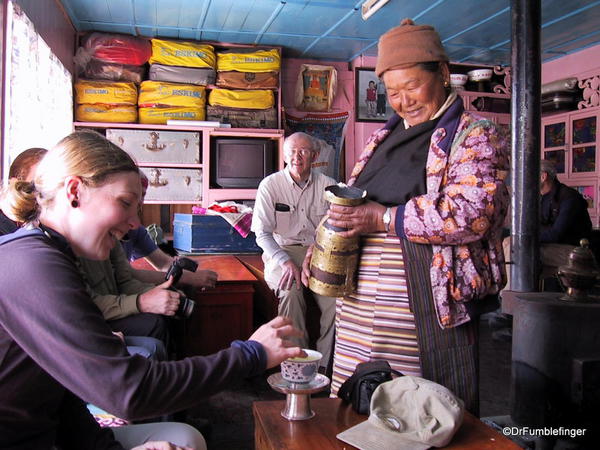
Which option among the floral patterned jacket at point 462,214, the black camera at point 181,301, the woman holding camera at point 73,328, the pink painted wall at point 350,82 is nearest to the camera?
the woman holding camera at point 73,328

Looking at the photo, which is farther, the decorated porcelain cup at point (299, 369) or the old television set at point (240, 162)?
the old television set at point (240, 162)

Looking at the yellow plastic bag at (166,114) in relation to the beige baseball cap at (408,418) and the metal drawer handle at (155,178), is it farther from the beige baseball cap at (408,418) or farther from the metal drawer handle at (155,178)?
the beige baseball cap at (408,418)

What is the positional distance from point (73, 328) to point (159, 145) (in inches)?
183

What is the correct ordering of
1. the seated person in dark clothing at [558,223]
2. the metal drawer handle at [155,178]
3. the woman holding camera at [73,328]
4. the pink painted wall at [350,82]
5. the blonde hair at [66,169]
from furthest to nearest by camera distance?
the pink painted wall at [350,82] → the metal drawer handle at [155,178] → the seated person in dark clothing at [558,223] → the blonde hair at [66,169] → the woman holding camera at [73,328]

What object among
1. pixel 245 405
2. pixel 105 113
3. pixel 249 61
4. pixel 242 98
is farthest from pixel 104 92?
pixel 245 405

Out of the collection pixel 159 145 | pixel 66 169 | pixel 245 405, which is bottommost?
pixel 245 405

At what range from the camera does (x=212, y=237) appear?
4.71 m

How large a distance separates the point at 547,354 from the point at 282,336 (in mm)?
1288

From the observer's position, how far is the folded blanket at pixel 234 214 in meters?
4.74

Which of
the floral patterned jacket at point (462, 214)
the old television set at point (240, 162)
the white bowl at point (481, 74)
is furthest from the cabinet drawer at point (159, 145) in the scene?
the floral patterned jacket at point (462, 214)

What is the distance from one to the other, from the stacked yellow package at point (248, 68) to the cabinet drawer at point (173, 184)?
968 mm

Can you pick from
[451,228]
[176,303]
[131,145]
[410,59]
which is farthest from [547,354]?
[131,145]

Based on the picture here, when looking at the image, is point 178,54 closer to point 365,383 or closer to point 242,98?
point 242,98

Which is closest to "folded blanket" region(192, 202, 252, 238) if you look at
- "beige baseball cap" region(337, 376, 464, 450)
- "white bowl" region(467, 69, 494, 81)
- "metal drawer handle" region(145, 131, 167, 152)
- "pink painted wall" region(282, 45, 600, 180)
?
"metal drawer handle" region(145, 131, 167, 152)
